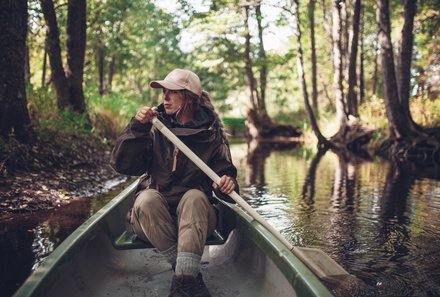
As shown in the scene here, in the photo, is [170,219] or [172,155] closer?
[170,219]

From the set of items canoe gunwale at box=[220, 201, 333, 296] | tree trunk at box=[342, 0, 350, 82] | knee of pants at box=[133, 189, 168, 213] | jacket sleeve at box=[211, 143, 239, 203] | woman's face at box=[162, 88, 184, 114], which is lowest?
canoe gunwale at box=[220, 201, 333, 296]

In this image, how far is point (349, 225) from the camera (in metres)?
4.96

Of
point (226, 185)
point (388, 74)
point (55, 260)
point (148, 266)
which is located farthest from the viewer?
point (388, 74)

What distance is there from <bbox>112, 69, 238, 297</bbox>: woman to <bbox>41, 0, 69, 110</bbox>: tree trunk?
275 inches

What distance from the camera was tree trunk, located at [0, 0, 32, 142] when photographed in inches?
216

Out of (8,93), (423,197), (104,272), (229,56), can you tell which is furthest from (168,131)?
(229,56)

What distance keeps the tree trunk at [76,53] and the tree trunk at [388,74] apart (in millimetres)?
7017

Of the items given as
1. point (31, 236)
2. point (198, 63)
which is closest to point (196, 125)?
→ point (31, 236)

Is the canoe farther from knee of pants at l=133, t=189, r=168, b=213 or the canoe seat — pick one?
knee of pants at l=133, t=189, r=168, b=213

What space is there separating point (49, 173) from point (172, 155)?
13.1 ft

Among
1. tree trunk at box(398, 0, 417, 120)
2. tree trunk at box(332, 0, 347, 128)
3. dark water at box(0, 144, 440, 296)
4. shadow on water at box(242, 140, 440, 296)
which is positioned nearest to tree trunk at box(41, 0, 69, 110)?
dark water at box(0, 144, 440, 296)

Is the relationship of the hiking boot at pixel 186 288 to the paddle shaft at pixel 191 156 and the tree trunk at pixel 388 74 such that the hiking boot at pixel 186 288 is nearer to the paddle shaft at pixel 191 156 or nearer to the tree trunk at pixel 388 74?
the paddle shaft at pixel 191 156

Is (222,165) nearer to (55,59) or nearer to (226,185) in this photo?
(226,185)

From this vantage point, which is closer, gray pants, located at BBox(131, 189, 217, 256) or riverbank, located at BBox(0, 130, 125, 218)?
gray pants, located at BBox(131, 189, 217, 256)
